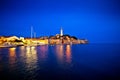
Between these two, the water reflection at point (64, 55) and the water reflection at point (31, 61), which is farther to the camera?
the water reflection at point (64, 55)

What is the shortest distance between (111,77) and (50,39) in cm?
11889

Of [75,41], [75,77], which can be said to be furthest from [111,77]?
[75,41]

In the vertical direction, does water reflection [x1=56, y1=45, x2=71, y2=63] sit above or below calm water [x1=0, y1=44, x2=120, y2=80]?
above

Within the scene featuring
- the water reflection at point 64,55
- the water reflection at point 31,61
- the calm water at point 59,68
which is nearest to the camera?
the calm water at point 59,68

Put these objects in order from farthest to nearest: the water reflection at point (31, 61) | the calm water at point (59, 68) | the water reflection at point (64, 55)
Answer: the water reflection at point (64, 55) < the water reflection at point (31, 61) < the calm water at point (59, 68)

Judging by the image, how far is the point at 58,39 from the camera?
137 m

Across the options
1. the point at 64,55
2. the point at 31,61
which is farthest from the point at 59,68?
the point at 64,55

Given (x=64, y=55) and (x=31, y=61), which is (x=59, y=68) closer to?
(x=31, y=61)

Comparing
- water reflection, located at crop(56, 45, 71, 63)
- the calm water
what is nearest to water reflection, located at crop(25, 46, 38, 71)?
the calm water

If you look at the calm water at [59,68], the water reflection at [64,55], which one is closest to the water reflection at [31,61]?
the calm water at [59,68]

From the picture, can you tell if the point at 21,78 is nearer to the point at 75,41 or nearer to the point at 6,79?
the point at 6,79

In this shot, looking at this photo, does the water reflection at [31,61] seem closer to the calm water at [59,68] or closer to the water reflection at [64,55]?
the calm water at [59,68]

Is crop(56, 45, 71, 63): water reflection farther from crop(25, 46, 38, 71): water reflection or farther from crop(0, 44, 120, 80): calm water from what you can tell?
crop(25, 46, 38, 71): water reflection

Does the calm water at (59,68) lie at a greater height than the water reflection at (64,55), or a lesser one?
lesser
